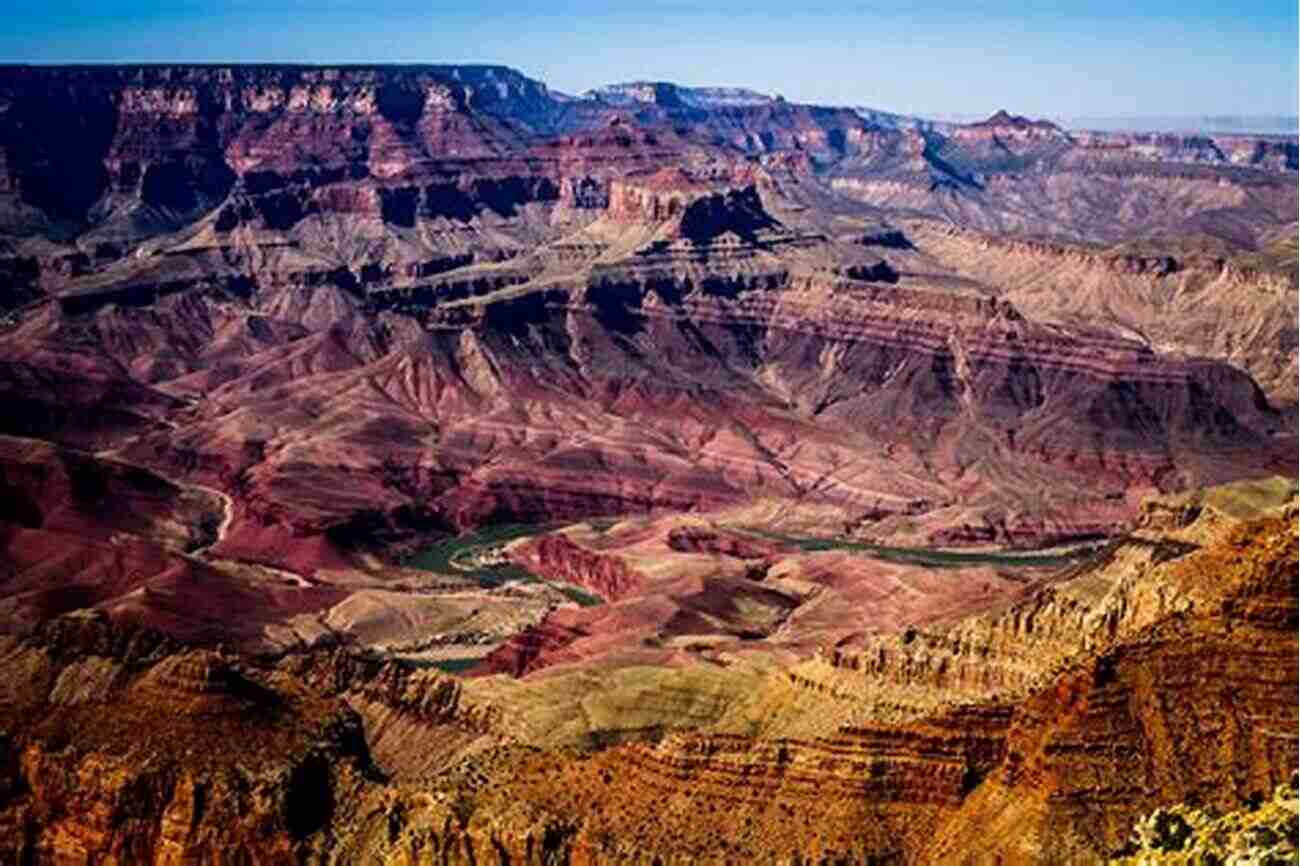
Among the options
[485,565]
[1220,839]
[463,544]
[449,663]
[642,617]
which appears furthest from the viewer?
[463,544]

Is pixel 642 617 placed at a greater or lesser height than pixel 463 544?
greater

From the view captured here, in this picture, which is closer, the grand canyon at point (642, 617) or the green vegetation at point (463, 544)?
the grand canyon at point (642, 617)

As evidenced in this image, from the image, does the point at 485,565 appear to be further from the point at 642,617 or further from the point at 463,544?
the point at 642,617

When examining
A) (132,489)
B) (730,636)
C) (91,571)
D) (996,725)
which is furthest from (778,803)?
(132,489)

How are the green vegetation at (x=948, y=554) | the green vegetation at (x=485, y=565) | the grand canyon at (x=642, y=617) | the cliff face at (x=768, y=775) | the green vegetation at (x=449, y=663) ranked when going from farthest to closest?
the green vegetation at (x=948, y=554), the green vegetation at (x=485, y=565), the green vegetation at (x=449, y=663), the grand canyon at (x=642, y=617), the cliff face at (x=768, y=775)

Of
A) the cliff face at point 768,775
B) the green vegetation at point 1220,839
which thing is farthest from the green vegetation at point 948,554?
the green vegetation at point 1220,839

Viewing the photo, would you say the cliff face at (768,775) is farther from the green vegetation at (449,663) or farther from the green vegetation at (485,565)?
the green vegetation at (485,565)

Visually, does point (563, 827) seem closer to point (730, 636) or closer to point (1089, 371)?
point (730, 636)

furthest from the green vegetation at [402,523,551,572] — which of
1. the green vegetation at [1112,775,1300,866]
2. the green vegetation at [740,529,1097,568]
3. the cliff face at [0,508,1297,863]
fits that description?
the green vegetation at [1112,775,1300,866]

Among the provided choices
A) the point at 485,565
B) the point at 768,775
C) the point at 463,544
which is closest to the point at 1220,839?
the point at 768,775

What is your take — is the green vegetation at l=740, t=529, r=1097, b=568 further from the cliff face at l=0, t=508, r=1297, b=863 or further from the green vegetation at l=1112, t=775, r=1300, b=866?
the green vegetation at l=1112, t=775, r=1300, b=866
